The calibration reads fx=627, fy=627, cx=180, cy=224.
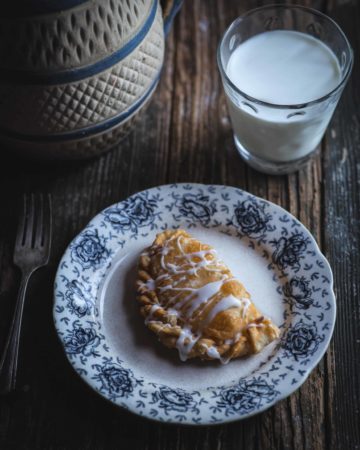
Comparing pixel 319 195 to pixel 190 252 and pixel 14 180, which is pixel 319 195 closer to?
pixel 190 252

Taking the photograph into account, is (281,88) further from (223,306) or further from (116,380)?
(116,380)

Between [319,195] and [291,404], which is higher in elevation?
[319,195]

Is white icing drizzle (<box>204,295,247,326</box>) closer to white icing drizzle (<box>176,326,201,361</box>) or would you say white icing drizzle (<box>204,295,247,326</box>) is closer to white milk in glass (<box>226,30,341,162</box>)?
white icing drizzle (<box>176,326,201,361</box>)

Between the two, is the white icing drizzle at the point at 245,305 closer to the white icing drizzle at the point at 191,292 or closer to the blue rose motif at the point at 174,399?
the white icing drizzle at the point at 191,292

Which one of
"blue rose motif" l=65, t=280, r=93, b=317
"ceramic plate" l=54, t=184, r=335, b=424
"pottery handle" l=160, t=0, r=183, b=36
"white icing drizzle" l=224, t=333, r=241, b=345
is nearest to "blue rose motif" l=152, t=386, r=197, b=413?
"ceramic plate" l=54, t=184, r=335, b=424

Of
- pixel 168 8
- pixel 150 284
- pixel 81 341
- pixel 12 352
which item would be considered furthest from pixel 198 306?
pixel 168 8

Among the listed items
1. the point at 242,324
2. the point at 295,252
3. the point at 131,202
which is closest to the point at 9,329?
the point at 131,202

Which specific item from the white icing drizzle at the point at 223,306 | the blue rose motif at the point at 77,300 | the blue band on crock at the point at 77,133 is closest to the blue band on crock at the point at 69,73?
the blue band on crock at the point at 77,133

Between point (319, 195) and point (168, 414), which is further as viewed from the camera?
point (319, 195)
